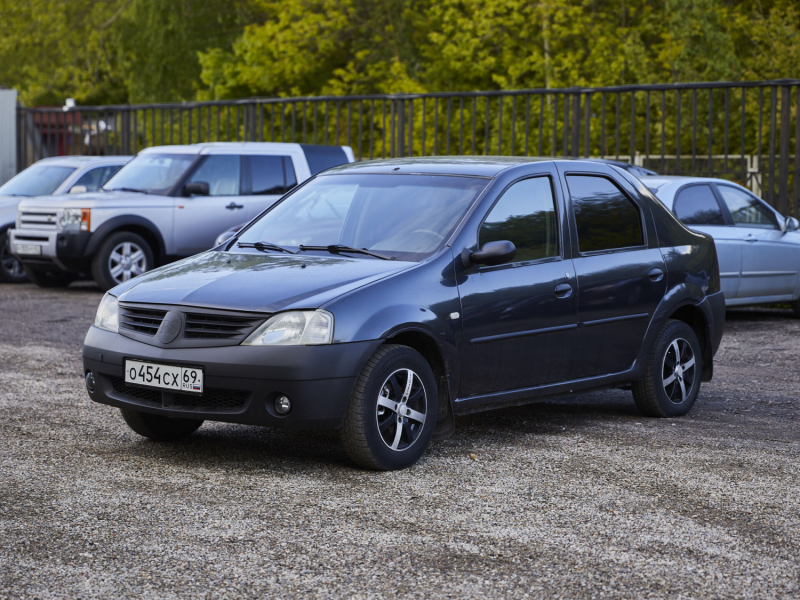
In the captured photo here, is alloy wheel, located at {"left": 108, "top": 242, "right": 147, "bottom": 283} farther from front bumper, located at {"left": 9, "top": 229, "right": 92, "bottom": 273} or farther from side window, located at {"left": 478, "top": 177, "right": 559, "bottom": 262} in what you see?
side window, located at {"left": 478, "top": 177, "right": 559, "bottom": 262}

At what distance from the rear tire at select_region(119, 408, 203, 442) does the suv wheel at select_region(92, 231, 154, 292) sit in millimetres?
9083

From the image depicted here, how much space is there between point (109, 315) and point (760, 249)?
8.28 metres

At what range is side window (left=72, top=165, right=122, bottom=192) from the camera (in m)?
17.2

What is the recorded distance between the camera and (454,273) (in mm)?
5918

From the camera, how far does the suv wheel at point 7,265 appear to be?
55.0 feet

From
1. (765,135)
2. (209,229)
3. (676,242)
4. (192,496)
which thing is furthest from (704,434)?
(765,135)

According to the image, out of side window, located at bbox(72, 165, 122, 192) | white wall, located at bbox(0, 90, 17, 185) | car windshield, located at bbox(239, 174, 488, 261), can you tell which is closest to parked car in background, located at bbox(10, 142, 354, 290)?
side window, located at bbox(72, 165, 122, 192)

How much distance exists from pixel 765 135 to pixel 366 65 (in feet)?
46.3

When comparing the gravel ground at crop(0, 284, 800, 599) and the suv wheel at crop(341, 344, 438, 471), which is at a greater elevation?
the suv wheel at crop(341, 344, 438, 471)

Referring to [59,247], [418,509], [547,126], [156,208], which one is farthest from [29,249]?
[547,126]

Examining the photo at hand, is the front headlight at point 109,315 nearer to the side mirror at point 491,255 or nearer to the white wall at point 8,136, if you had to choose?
the side mirror at point 491,255

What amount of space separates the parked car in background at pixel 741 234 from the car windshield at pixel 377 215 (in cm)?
546

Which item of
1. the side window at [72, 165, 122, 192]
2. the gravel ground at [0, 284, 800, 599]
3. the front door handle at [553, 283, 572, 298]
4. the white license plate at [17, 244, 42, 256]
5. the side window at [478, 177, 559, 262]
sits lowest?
the gravel ground at [0, 284, 800, 599]

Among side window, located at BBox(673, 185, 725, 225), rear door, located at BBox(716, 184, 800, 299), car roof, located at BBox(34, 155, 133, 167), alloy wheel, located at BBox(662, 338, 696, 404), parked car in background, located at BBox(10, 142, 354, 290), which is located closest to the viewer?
alloy wheel, located at BBox(662, 338, 696, 404)
